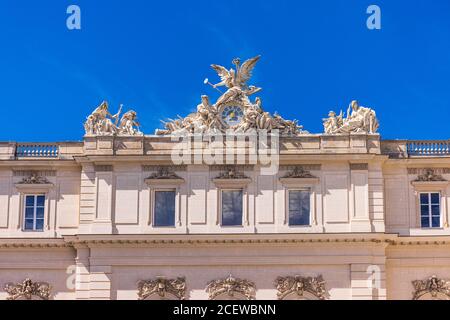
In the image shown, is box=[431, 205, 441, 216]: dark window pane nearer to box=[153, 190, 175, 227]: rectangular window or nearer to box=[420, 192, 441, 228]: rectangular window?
box=[420, 192, 441, 228]: rectangular window

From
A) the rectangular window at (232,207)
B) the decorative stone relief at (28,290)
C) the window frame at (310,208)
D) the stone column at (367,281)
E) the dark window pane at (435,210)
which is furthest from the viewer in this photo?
the dark window pane at (435,210)

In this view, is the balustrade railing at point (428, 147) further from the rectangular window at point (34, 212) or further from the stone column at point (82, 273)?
the rectangular window at point (34, 212)

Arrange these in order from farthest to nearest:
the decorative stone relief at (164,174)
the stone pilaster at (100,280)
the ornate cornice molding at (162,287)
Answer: the decorative stone relief at (164,174)
the stone pilaster at (100,280)
the ornate cornice molding at (162,287)

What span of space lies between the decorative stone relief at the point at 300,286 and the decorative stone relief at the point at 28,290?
996cm

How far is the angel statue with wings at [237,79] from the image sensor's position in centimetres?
4512

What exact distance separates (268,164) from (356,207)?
166 inches

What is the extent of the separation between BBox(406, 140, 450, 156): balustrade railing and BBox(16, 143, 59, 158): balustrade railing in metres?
15.7

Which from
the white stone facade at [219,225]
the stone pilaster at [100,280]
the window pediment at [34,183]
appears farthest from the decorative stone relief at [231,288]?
the window pediment at [34,183]

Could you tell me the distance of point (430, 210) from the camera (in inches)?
1747

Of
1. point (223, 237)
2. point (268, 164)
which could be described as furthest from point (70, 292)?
point (268, 164)

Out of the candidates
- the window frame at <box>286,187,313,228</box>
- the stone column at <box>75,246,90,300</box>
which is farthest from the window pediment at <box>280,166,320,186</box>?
the stone column at <box>75,246,90,300</box>

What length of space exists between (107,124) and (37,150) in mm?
3460

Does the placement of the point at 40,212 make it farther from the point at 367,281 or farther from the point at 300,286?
the point at 367,281
